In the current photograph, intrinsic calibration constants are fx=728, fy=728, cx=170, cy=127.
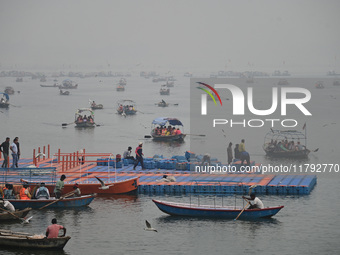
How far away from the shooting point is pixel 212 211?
39.2m

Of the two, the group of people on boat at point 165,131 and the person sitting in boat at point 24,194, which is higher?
the group of people on boat at point 165,131

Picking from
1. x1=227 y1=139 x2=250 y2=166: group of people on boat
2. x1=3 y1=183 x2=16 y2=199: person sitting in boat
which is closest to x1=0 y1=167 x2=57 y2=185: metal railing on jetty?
x1=3 y1=183 x2=16 y2=199: person sitting in boat

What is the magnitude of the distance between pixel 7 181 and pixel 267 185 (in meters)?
16.2

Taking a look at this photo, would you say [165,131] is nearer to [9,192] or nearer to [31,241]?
[9,192]

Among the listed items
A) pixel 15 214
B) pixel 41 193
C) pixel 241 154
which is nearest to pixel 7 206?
pixel 15 214

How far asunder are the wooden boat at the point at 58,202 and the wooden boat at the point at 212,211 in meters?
4.44

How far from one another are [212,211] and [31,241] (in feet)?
34.4

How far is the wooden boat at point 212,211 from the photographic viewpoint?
38812mm

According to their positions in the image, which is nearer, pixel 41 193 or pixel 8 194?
pixel 8 194

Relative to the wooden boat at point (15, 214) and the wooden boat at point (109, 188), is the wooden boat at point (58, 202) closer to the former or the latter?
the wooden boat at point (109, 188)

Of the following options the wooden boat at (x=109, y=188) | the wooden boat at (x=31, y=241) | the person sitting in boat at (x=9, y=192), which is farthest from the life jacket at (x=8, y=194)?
the wooden boat at (x=31, y=241)

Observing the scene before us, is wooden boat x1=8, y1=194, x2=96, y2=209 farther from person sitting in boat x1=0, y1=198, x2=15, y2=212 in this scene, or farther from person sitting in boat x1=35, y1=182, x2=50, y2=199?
person sitting in boat x1=0, y1=198, x2=15, y2=212

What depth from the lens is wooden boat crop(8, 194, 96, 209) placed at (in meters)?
40.5

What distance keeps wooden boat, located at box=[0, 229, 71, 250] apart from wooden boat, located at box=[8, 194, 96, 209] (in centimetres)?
664
